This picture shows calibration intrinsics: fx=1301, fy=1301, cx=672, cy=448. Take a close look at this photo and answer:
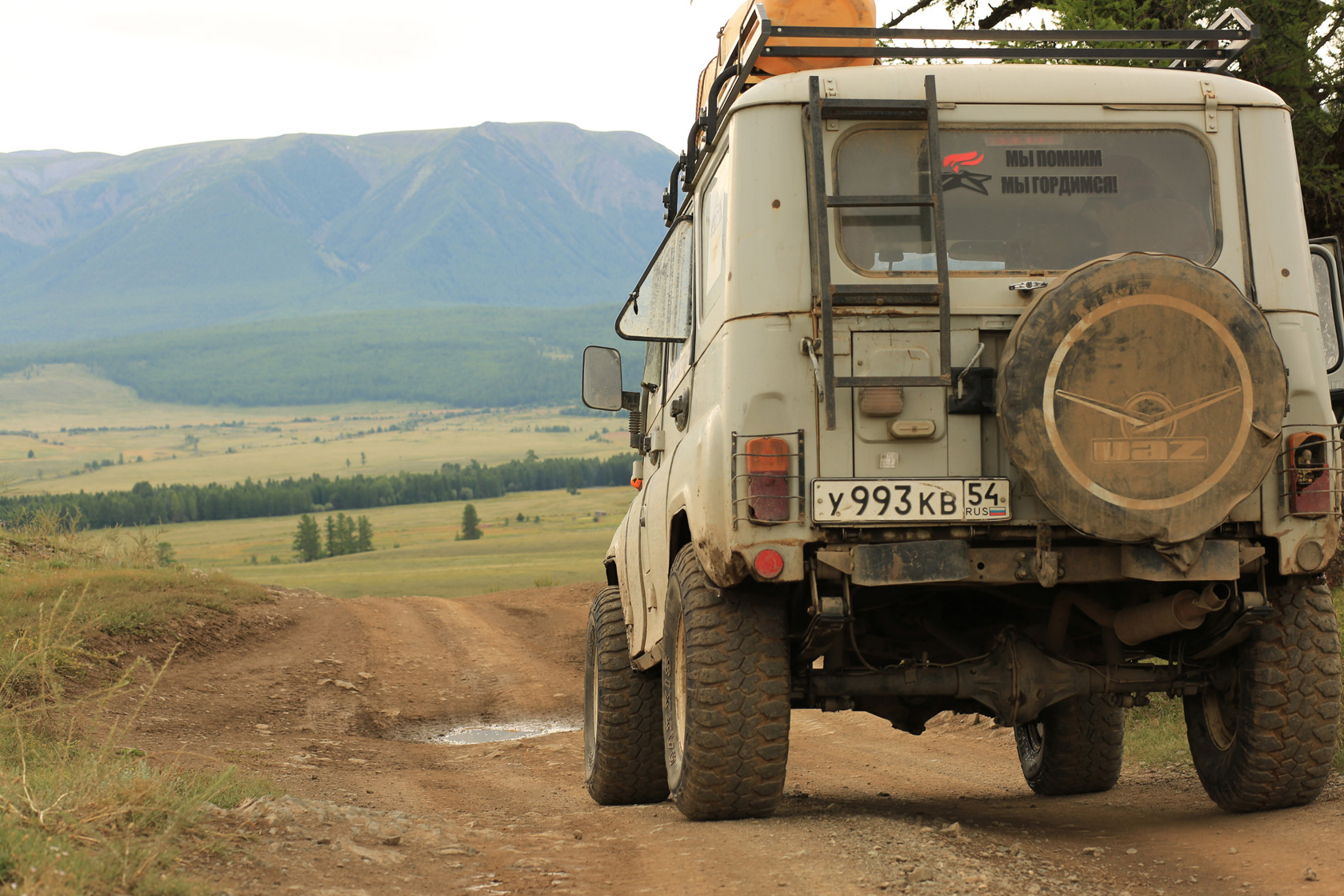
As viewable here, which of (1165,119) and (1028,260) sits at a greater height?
(1165,119)

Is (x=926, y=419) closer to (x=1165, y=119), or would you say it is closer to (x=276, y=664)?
(x=1165, y=119)

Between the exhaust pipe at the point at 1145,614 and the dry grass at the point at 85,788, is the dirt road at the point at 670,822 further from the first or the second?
the exhaust pipe at the point at 1145,614

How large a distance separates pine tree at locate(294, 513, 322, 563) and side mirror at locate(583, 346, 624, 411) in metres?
70.6

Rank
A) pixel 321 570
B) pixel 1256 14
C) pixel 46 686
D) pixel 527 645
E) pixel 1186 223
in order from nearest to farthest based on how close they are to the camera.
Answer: pixel 1186 223
pixel 46 686
pixel 1256 14
pixel 527 645
pixel 321 570

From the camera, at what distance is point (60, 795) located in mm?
4672

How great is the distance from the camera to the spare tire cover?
189 inches

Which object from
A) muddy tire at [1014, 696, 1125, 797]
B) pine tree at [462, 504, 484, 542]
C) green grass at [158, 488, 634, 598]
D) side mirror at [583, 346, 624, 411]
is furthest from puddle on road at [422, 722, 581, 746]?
pine tree at [462, 504, 484, 542]

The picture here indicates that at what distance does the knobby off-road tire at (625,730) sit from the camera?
752 cm

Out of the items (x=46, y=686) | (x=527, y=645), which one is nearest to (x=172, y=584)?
(x=527, y=645)

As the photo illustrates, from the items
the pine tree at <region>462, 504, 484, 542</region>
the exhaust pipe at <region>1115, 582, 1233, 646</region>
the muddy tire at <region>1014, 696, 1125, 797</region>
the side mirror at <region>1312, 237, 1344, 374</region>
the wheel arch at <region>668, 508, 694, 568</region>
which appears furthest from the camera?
the pine tree at <region>462, 504, 484, 542</region>

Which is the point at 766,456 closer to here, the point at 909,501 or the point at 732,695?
the point at 909,501

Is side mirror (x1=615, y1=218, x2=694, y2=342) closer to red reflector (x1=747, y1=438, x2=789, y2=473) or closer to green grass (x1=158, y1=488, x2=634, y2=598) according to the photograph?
red reflector (x1=747, y1=438, x2=789, y2=473)

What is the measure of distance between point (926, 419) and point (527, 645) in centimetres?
1513

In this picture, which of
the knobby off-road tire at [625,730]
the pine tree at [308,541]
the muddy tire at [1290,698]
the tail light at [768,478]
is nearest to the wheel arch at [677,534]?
the tail light at [768,478]
